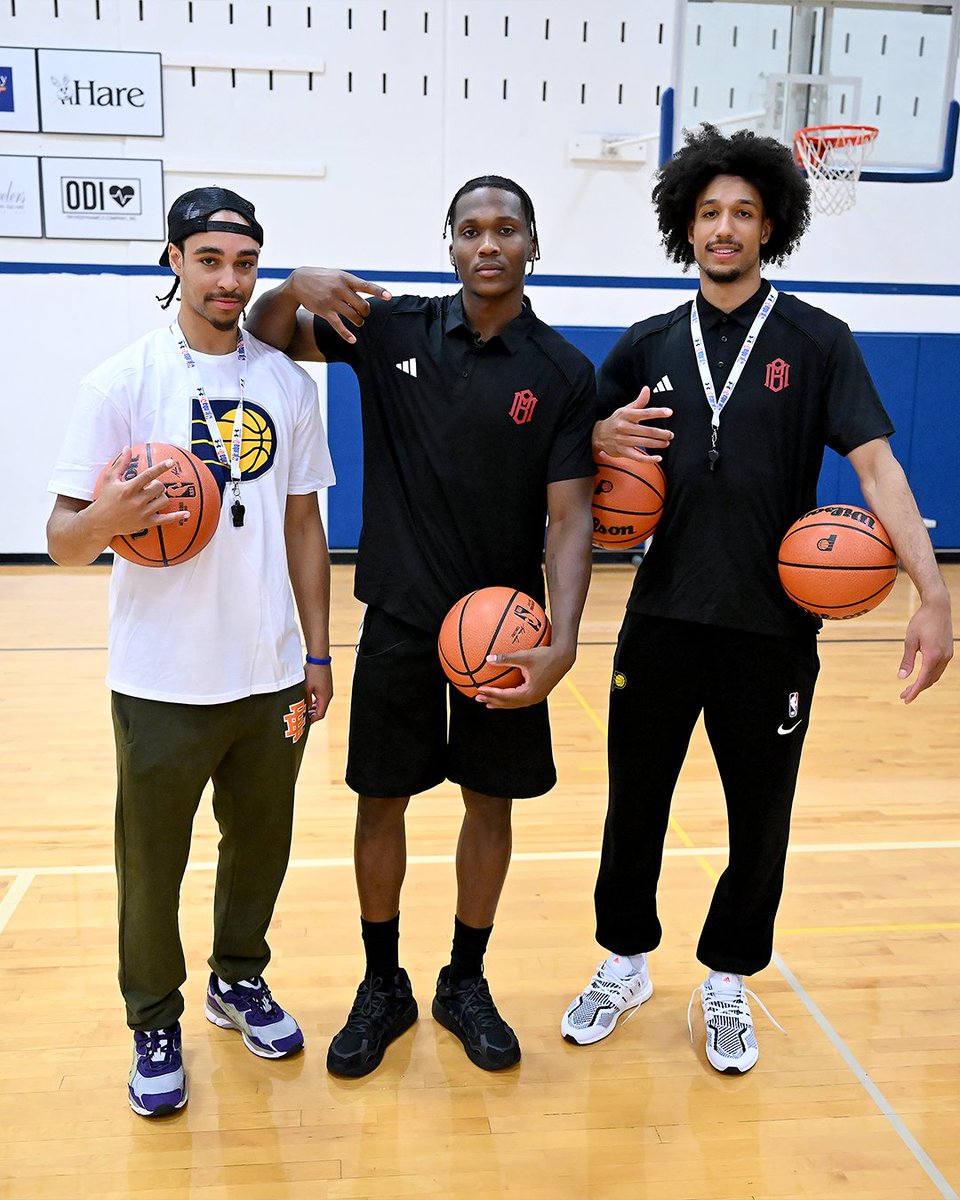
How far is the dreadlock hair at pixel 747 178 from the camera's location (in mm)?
2600

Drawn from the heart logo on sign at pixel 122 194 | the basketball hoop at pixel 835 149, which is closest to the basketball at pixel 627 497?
the basketball hoop at pixel 835 149

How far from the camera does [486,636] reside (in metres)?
2.34

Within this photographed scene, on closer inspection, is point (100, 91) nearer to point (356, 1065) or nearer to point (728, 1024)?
point (356, 1065)

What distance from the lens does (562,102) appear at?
820cm

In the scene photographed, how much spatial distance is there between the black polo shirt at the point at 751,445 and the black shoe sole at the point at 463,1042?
1170 mm

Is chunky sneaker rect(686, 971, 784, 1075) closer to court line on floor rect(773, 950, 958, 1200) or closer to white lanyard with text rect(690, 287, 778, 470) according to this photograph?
court line on floor rect(773, 950, 958, 1200)

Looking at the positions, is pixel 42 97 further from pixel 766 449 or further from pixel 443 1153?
pixel 443 1153

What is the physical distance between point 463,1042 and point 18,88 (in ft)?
24.9

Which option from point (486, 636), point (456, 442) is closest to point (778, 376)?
point (456, 442)

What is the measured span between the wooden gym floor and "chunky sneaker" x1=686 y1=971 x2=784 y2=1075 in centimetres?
4

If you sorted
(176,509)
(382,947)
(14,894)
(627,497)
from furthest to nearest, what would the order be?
(14,894)
(382,947)
(627,497)
(176,509)

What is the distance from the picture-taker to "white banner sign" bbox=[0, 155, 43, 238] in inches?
308

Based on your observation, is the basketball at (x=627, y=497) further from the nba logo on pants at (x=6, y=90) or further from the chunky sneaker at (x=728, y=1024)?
the nba logo on pants at (x=6, y=90)

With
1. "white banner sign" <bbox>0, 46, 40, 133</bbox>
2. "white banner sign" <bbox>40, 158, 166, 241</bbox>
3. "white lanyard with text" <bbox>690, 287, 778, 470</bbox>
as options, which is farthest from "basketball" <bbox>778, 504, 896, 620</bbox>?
"white banner sign" <bbox>0, 46, 40, 133</bbox>
